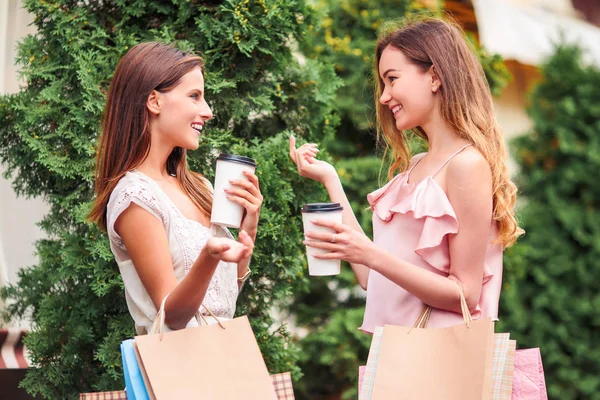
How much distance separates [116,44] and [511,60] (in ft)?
17.5

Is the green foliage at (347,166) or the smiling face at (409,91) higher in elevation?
the smiling face at (409,91)

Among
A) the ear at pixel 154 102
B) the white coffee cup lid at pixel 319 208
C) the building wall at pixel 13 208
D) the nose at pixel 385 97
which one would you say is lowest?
the building wall at pixel 13 208

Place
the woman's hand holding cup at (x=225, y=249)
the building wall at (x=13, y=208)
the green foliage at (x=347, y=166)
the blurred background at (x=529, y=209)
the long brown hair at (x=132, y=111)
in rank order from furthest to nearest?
the blurred background at (x=529, y=209) < the green foliage at (x=347, y=166) < the building wall at (x=13, y=208) < the long brown hair at (x=132, y=111) < the woman's hand holding cup at (x=225, y=249)

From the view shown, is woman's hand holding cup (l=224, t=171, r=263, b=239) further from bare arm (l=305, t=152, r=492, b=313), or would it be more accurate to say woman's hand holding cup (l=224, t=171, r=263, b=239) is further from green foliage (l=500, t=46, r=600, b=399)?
green foliage (l=500, t=46, r=600, b=399)

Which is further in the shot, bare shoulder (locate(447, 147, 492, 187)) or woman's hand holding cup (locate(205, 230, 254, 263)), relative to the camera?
bare shoulder (locate(447, 147, 492, 187))

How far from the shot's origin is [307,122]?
3.89 m

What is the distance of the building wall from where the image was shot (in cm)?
408

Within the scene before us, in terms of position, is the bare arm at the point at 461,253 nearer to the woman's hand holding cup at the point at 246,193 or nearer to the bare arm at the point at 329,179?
the woman's hand holding cup at the point at 246,193

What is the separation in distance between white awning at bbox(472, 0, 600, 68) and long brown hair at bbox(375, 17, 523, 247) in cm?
485

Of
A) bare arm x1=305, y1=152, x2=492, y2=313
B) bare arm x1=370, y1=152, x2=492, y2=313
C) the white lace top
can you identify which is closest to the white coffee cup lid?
bare arm x1=305, y1=152, x2=492, y2=313

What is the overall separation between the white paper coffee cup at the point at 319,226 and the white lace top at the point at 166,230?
340 millimetres

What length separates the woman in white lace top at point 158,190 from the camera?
7.02 ft

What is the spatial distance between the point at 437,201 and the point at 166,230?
788 millimetres

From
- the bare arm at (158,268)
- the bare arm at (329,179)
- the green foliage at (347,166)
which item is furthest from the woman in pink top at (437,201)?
the green foliage at (347,166)
